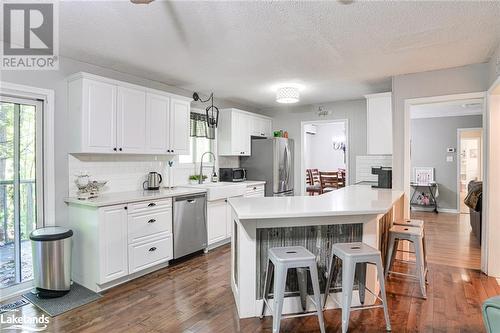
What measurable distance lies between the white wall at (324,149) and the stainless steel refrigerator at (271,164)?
3.94 metres

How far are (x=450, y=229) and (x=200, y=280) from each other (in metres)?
4.82

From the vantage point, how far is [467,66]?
11.6 feet

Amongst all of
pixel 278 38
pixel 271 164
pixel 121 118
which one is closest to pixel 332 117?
pixel 271 164

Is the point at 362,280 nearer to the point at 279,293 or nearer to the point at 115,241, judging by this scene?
the point at 279,293

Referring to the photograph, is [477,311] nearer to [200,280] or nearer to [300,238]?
[300,238]

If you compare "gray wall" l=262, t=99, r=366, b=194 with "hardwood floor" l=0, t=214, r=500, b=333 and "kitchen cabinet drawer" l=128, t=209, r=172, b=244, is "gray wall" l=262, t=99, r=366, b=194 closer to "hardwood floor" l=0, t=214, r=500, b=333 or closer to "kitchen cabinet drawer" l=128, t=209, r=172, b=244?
"hardwood floor" l=0, t=214, r=500, b=333

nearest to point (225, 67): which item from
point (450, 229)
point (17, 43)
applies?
point (17, 43)

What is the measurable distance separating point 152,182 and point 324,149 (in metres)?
6.89

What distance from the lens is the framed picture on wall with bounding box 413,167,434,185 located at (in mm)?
7309

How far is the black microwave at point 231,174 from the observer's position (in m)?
5.33

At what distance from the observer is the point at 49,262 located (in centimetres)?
279

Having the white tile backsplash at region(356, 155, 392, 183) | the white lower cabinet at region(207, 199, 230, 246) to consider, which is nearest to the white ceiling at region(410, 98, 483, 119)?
the white tile backsplash at region(356, 155, 392, 183)

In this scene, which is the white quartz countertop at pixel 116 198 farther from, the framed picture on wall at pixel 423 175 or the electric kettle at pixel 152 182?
the framed picture on wall at pixel 423 175

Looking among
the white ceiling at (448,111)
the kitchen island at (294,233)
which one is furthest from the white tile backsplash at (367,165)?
the kitchen island at (294,233)
